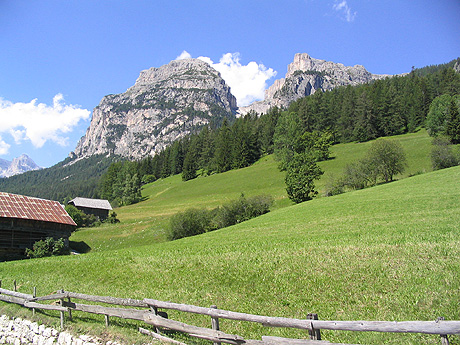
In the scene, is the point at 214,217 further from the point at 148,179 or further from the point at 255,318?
the point at 148,179

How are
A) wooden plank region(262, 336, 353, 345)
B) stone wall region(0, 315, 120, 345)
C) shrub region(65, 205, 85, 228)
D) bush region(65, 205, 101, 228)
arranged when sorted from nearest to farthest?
wooden plank region(262, 336, 353, 345) < stone wall region(0, 315, 120, 345) < shrub region(65, 205, 85, 228) < bush region(65, 205, 101, 228)

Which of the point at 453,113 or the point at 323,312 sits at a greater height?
the point at 453,113

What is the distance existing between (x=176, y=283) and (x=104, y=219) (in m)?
66.0

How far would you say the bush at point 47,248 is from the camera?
127 feet

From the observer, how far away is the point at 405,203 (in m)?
32.3

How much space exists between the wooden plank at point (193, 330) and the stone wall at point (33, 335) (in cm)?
218

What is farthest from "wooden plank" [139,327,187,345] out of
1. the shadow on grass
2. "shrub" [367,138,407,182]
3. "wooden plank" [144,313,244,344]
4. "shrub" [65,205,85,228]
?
"shrub" [65,205,85,228]

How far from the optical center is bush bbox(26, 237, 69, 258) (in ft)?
127

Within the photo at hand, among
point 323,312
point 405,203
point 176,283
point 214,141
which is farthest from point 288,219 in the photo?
point 214,141

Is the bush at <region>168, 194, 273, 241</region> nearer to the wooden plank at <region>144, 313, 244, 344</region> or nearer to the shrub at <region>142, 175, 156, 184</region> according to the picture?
the wooden plank at <region>144, 313, 244, 344</region>

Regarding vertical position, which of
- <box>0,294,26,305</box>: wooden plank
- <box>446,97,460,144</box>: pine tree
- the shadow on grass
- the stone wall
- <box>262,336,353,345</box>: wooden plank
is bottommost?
the shadow on grass

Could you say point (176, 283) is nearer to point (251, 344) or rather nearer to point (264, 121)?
point (251, 344)

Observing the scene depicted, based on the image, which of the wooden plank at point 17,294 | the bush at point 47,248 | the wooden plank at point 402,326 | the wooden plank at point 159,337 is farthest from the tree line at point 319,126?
the wooden plank at point 402,326

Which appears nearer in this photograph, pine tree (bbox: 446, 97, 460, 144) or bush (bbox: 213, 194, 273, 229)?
bush (bbox: 213, 194, 273, 229)
